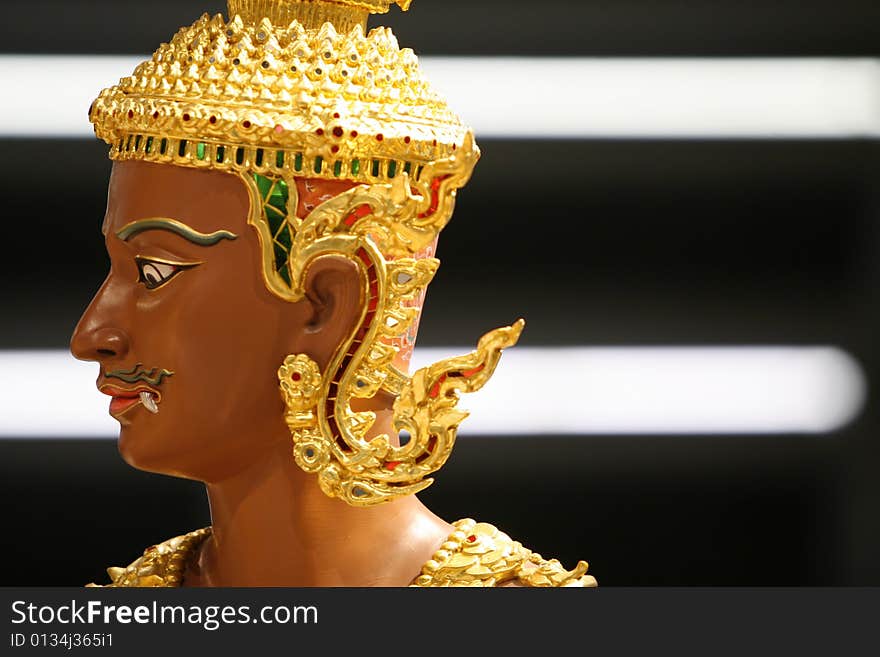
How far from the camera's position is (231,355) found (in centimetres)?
230

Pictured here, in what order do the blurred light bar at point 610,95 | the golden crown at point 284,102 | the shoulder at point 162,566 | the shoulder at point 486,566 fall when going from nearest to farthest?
the golden crown at point 284,102, the shoulder at point 486,566, the shoulder at point 162,566, the blurred light bar at point 610,95

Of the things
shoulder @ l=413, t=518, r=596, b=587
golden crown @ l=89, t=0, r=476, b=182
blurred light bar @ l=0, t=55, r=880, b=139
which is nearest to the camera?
golden crown @ l=89, t=0, r=476, b=182

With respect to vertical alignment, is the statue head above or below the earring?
above

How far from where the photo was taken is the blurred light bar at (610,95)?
341 cm

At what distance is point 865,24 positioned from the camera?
3.50 meters

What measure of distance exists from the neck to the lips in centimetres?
20

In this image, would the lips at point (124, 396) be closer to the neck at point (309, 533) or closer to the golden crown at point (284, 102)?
the neck at point (309, 533)

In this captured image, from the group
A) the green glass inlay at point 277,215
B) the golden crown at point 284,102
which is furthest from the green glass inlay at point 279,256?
the golden crown at point 284,102

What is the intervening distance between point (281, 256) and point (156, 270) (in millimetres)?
200

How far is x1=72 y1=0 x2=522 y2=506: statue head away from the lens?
2.25 metres

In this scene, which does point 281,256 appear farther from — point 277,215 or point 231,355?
point 231,355

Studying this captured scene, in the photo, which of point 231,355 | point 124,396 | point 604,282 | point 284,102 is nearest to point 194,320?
point 231,355

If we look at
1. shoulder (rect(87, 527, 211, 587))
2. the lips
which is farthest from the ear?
shoulder (rect(87, 527, 211, 587))

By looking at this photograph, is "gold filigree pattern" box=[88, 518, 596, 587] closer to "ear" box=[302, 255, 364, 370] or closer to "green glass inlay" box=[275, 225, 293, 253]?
"ear" box=[302, 255, 364, 370]
